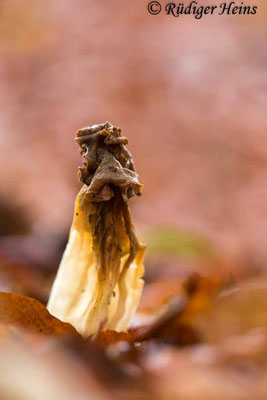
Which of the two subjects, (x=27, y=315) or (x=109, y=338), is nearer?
(x=27, y=315)

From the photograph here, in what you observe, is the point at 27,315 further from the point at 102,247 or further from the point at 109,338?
the point at 102,247

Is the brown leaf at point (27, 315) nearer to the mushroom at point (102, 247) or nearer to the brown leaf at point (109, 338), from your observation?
the brown leaf at point (109, 338)

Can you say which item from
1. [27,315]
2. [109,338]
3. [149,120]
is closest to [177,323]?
[109,338]

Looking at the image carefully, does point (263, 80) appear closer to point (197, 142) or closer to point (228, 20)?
point (197, 142)

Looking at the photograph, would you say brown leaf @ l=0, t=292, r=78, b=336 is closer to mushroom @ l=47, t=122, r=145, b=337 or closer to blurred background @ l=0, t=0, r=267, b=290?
mushroom @ l=47, t=122, r=145, b=337

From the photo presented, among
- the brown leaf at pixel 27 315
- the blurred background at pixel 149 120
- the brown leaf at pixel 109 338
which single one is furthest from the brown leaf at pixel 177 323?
the blurred background at pixel 149 120

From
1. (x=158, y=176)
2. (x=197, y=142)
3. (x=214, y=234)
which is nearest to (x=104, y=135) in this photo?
(x=214, y=234)

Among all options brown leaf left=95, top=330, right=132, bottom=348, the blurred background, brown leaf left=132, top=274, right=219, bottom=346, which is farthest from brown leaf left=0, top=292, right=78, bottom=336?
the blurred background
